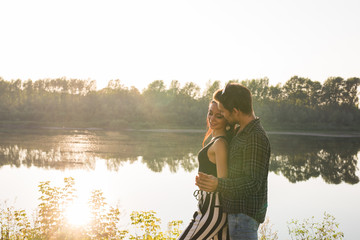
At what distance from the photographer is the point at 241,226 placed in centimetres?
250

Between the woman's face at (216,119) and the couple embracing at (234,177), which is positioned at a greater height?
the woman's face at (216,119)

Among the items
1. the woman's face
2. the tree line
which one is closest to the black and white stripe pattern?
the woman's face

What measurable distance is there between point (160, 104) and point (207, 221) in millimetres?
84800

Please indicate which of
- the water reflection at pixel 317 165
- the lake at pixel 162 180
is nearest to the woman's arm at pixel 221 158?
the lake at pixel 162 180

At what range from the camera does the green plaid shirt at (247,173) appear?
2.38m

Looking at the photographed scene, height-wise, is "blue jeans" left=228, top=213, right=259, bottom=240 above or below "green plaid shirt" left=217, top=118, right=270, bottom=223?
below

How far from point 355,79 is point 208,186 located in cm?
9755

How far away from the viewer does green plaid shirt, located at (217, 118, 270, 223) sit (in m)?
2.38

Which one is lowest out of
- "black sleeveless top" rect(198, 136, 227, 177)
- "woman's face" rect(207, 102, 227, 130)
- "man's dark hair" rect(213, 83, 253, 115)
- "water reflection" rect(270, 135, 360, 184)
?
"water reflection" rect(270, 135, 360, 184)

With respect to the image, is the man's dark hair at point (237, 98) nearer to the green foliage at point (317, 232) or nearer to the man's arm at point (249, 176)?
the man's arm at point (249, 176)

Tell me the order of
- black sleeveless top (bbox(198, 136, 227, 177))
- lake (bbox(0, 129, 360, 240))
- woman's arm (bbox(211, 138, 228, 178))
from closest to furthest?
woman's arm (bbox(211, 138, 228, 178)) < black sleeveless top (bbox(198, 136, 227, 177)) < lake (bbox(0, 129, 360, 240))

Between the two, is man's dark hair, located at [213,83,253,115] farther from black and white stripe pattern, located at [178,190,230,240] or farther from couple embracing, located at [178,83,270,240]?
black and white stripe pattern, located at [178,190,230,240]

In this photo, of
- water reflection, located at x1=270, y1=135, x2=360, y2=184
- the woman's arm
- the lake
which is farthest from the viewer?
water reflection, located at x1=270, y1=135, x2=360, y2=184

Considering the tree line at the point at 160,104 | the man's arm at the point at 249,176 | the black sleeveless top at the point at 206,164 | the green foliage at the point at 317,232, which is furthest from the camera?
the tree line at the point at 160,104
